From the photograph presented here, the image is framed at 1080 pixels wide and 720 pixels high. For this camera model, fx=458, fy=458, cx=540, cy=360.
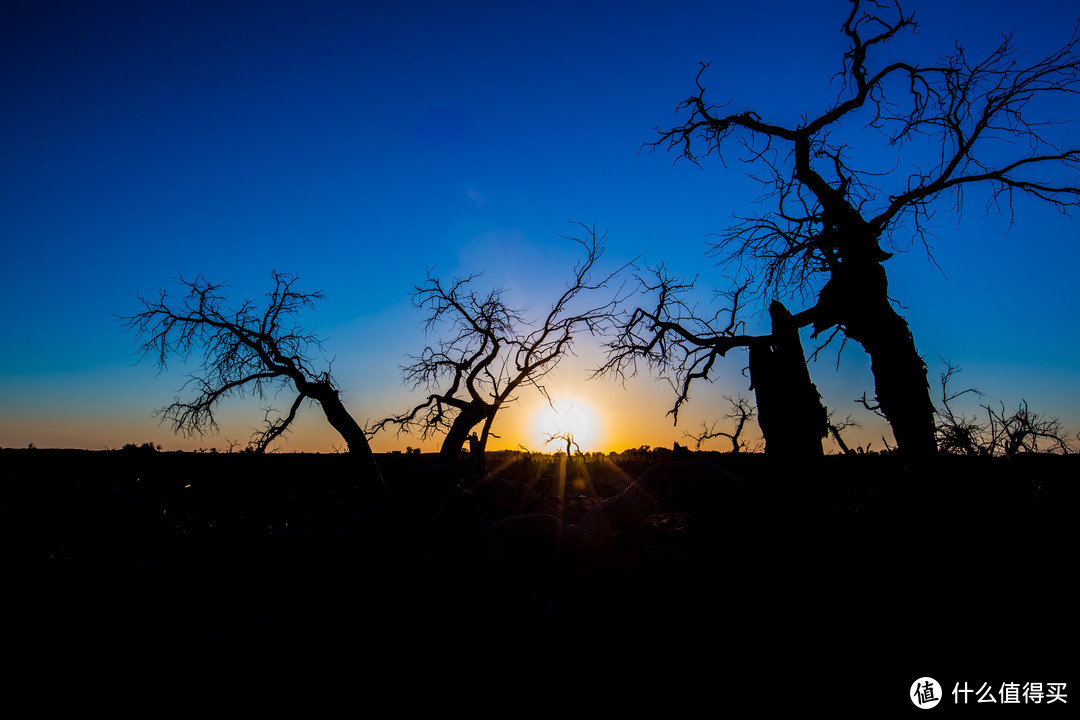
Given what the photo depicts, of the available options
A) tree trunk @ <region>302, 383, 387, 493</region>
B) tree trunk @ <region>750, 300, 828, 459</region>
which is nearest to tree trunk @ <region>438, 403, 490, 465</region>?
tree trunk @ <region>302, 383, 387, 493</region>

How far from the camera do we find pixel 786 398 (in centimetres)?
677

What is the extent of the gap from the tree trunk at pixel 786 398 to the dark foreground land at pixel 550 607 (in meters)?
1.64

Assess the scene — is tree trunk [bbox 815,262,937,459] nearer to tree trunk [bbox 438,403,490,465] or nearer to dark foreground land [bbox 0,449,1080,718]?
dark foreground land [bbox 0,449,1080,718]

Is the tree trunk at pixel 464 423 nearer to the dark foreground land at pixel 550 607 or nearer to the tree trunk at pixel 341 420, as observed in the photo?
the tree trunk at pixel 341 420

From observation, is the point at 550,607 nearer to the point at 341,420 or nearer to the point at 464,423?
the point at 341,420

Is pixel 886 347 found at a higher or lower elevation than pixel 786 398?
higher

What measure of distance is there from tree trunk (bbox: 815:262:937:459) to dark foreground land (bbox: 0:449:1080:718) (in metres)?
3.80

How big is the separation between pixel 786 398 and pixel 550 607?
198 inches

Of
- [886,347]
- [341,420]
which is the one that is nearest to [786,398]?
[886,347]

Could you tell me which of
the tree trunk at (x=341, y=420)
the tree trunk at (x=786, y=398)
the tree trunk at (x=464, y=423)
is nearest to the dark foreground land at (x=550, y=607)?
the tree trunk at (x=786, y=398)

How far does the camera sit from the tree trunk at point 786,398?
642cm

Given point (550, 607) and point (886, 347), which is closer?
point (550, 607)

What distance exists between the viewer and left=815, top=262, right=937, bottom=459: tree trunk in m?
8.13

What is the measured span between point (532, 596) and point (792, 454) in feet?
14.7
